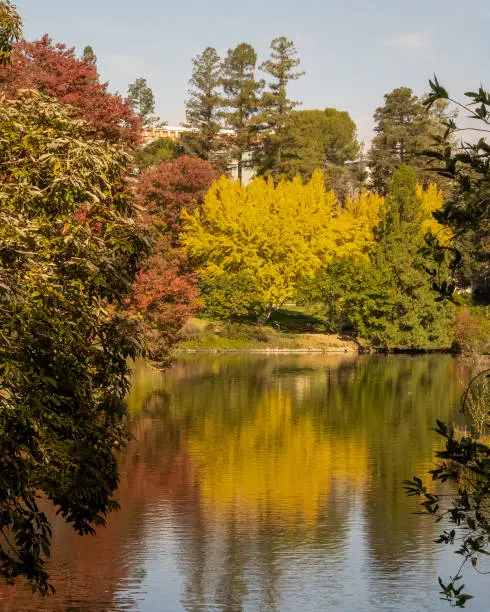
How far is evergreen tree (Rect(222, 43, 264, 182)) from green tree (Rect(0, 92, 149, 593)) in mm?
82753

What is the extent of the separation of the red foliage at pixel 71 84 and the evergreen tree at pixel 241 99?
6375 cm

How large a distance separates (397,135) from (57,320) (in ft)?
299

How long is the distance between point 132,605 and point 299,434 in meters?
18.6

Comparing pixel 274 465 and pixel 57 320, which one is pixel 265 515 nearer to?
pixel 274 465

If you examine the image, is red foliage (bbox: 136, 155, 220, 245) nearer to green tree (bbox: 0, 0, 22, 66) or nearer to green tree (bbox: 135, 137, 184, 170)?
green tree (bbox: 135, 137, 184, 170)

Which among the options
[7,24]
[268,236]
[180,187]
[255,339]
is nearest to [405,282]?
[255,339]

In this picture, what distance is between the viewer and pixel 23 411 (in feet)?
38.9

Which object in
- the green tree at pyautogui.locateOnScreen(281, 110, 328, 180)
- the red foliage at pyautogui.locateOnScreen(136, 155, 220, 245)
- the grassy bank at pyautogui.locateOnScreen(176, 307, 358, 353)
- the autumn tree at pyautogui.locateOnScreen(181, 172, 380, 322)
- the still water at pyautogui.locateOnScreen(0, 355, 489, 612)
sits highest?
the green tree at pyautogui.locateOnScreen(281, 110, 328, 180)

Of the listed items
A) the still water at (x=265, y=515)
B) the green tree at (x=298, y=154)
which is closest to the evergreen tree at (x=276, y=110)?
the green tree at (x=298, y=154)

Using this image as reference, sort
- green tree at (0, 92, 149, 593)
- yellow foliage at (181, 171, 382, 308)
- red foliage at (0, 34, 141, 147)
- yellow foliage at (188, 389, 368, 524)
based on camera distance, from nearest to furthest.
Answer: green tree at (0, 92, 149, 593) < yellow foliage at (188, 389, 368, 524) < red foliage at (0, 34, 141, 147) < yellow foliage at (181, 171, 382, 308)

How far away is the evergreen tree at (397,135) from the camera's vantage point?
9888 cm

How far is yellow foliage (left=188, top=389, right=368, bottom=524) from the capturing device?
84.3 feet

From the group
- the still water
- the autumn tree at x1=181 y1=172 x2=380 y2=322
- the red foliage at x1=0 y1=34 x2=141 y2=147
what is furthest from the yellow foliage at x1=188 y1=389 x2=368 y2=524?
the autumn tree at x1=181 y1=172 x2=380 y2=322

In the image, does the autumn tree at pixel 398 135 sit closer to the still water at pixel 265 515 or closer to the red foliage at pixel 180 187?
the red foliage at pixel 180 187
